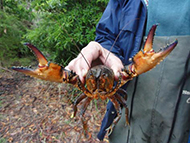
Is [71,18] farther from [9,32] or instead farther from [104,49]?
[9,32]

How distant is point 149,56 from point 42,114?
141 inches

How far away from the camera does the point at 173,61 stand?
146 centimetres

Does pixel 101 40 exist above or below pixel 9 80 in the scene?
above

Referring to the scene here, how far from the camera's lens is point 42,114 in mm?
3807

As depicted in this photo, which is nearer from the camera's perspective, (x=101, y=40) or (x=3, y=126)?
(x=101, y=40)

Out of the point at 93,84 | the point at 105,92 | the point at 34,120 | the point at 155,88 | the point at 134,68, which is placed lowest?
the point at 34,120

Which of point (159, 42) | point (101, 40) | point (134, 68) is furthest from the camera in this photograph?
point (101, 40)

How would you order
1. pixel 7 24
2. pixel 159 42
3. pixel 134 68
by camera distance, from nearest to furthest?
pixel 134 68 < pixel 159 42 < pixel 7 24

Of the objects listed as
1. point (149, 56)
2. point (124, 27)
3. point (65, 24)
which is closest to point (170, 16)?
point (124, 27)

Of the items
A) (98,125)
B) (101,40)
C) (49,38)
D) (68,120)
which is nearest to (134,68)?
(101,40)

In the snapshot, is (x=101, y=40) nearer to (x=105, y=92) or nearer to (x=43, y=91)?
(x=105, y=92)

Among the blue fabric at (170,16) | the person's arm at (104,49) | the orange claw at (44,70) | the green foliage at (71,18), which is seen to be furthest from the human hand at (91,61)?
the green foliage at (71,18)

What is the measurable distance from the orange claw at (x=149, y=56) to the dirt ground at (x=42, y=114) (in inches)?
101

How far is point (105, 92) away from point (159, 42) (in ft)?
2.77
